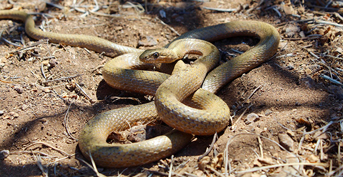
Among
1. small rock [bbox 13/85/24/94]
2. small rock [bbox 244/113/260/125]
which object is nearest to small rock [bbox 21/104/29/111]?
small rock [bbox 13/85/24/94]

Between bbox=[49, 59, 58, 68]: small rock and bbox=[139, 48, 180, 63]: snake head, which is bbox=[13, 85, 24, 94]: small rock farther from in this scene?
bbox=[139, 48, 180, 63]: snake head

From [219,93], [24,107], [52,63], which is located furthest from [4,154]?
[219,93]

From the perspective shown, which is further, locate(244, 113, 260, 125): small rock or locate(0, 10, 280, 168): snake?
locate(244, 113, 260, 125): small rock

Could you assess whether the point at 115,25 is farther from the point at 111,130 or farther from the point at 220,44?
the point at 111,130

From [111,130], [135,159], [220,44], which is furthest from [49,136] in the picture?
[220,44]

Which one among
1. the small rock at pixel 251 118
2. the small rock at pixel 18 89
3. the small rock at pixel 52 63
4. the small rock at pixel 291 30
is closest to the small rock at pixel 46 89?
the small rock at pixel 18 89
